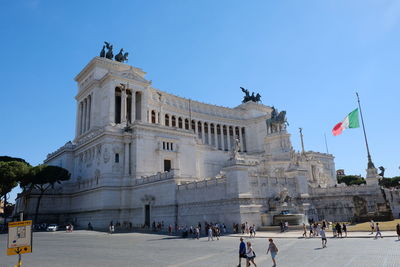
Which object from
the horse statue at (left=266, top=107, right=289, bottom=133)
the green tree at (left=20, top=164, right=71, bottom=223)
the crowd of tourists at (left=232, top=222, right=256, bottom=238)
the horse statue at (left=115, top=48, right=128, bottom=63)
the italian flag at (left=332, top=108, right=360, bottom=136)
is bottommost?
the crowd of tourists at (left=232, top=222, right=256, bottom=238)

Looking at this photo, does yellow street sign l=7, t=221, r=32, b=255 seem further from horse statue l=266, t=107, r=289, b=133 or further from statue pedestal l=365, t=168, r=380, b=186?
horse statue l=266, t=107, r=289, b=133

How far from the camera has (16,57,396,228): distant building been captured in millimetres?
38438

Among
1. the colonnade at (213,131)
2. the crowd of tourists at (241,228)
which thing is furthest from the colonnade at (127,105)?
the crowd of tourists at (241,228)

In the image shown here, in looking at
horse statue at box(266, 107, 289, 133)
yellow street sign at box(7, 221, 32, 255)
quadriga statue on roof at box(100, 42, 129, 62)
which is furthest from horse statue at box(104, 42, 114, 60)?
yellow street sign at box(7, 221, 32, 255)

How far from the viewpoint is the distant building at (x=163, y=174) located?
126ft

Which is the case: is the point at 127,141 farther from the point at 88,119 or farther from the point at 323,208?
the point at 323,208

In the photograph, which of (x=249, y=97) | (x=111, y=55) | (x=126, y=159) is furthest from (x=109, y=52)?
(x=249, y=97)

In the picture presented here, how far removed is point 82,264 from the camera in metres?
17.1

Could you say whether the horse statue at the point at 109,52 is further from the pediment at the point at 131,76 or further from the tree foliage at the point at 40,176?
the tree foliage at the point at 40,176

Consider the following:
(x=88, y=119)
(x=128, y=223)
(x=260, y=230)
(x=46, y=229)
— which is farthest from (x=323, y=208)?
(x=88, y=119)

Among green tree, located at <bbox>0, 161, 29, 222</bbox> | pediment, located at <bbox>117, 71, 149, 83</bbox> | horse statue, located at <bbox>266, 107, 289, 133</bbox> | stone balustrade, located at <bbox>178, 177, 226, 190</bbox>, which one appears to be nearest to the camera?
stone balustrade, located at <bbox>178, 177, 226, 190</bbox>

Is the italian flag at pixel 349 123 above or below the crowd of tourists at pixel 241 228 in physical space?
above

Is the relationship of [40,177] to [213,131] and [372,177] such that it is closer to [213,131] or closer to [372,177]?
[372,177]

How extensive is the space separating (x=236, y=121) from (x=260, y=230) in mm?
66704
